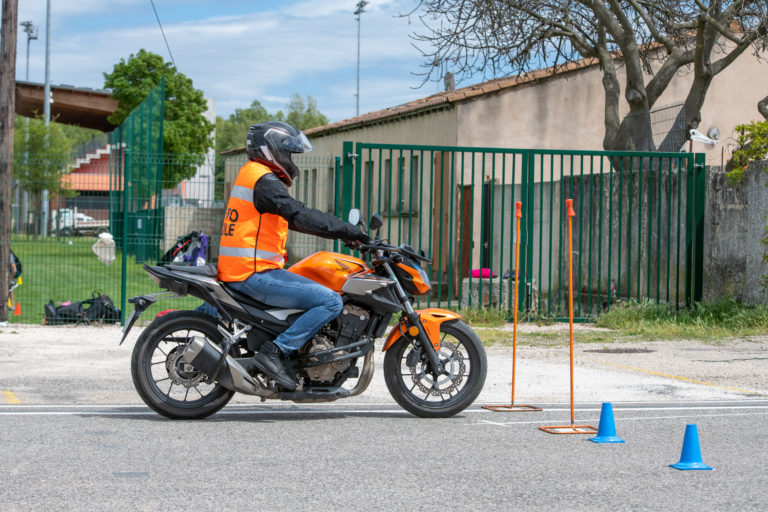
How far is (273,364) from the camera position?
6.89 meters

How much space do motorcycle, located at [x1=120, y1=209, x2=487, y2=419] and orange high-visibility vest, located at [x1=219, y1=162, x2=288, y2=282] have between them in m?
0.16

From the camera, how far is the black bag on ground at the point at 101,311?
44.9 feet

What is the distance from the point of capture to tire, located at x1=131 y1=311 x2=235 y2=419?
6984 millimetres

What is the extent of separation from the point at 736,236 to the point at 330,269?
9.18 metres

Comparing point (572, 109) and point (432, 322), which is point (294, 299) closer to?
point (432, 322)

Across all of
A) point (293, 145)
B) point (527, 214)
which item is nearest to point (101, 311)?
point (527, 214)

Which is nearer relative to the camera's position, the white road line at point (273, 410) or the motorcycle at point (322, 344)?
the motorcycle at point (322, 344)

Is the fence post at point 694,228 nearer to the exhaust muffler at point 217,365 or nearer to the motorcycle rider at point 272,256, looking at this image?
the motorcycle rider at point 272,256

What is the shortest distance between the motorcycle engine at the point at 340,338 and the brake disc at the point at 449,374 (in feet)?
1.61

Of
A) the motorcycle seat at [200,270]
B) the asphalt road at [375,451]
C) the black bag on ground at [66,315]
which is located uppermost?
the motorcycle seat at [200,270]

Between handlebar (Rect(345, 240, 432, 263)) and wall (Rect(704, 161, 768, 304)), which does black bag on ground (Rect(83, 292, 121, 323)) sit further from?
wall (Rect(704, 161, 768, 304))

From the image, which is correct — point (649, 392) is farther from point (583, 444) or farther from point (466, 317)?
point (466, 317)

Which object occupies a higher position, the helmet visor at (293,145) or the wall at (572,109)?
the wall at (572,109)

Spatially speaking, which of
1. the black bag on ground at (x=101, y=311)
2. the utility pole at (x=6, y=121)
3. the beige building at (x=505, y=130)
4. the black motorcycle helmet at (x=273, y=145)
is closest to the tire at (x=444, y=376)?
the black motorcycle helmet at (x=273, y=145)
